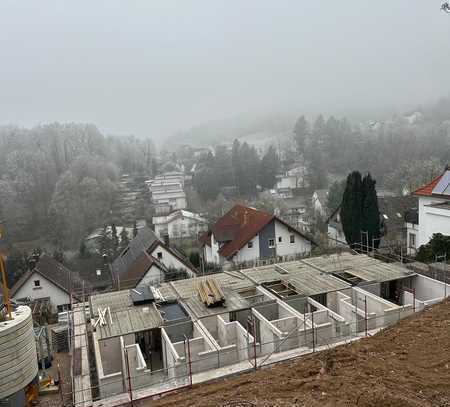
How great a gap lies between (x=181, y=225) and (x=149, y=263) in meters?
19.9

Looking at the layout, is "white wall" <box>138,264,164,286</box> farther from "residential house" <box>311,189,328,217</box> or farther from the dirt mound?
"residential house" <box>311,189,328,217</box>

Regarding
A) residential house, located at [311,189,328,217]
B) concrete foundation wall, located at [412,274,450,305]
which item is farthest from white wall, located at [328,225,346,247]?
concrete foundation wall, located at [412,274,450,305]

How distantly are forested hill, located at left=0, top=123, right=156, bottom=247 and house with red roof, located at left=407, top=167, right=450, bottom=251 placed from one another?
32.9 meters

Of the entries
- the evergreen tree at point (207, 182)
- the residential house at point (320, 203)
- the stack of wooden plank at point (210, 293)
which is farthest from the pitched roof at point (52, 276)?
the evergreen tree at point (207, 182)

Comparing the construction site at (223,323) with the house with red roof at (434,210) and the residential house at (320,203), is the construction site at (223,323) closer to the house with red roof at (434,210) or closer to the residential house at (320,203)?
the house with red roof at (434,210)

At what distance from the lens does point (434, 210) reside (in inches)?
Answer: 912

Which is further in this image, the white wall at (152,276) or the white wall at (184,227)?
the white wall at (184,227)

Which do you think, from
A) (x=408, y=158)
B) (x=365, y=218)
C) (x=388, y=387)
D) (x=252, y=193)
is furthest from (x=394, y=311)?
(x=408, y=158)

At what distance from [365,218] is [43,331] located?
18.8 metres

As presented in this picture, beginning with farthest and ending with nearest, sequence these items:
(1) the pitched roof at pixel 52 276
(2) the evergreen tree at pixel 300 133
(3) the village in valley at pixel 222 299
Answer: (2) the evergreen tree at pixel 300 133, (1) the pitched roof at pixel 52 276, (3) the village in valley at pixel 222 299

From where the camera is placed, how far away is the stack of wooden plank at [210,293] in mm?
14852

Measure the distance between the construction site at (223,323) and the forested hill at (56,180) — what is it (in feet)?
95.9

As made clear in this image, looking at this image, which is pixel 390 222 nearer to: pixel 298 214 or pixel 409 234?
pixel 409 234

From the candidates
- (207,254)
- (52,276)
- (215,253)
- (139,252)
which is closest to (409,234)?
(215,253)
